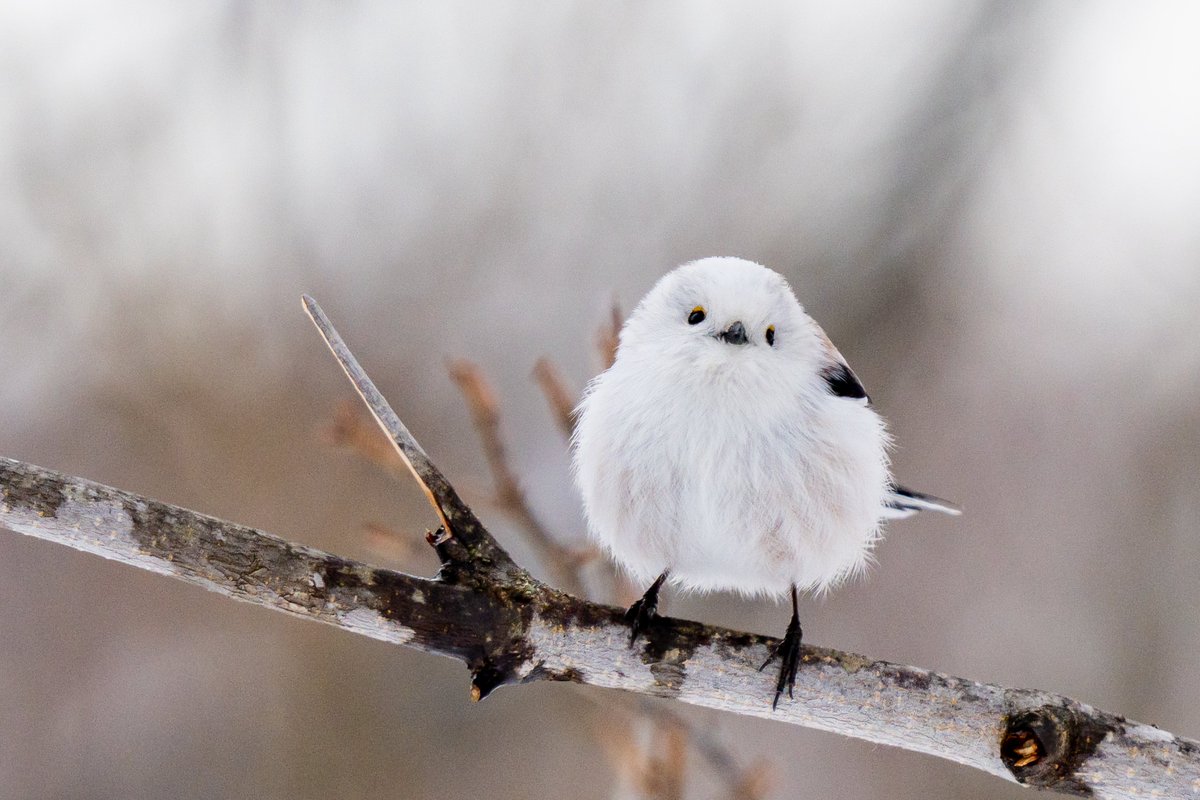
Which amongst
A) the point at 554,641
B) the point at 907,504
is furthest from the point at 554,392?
the point at 907,504

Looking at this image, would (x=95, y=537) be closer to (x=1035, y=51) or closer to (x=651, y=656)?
(x=651, y=656)

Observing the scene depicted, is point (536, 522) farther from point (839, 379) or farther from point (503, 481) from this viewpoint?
point (839, 379)

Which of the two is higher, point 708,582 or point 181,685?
point 708,582

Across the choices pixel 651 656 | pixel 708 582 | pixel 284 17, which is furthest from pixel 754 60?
pixel 651 656

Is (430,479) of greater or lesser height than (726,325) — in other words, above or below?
below

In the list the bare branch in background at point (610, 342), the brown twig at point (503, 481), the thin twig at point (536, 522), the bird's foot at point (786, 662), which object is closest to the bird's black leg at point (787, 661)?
the bird's foot at point (786, 662)

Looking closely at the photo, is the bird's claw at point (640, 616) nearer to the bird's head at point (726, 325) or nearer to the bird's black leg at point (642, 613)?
the bird's black leg at point (642, 613)
